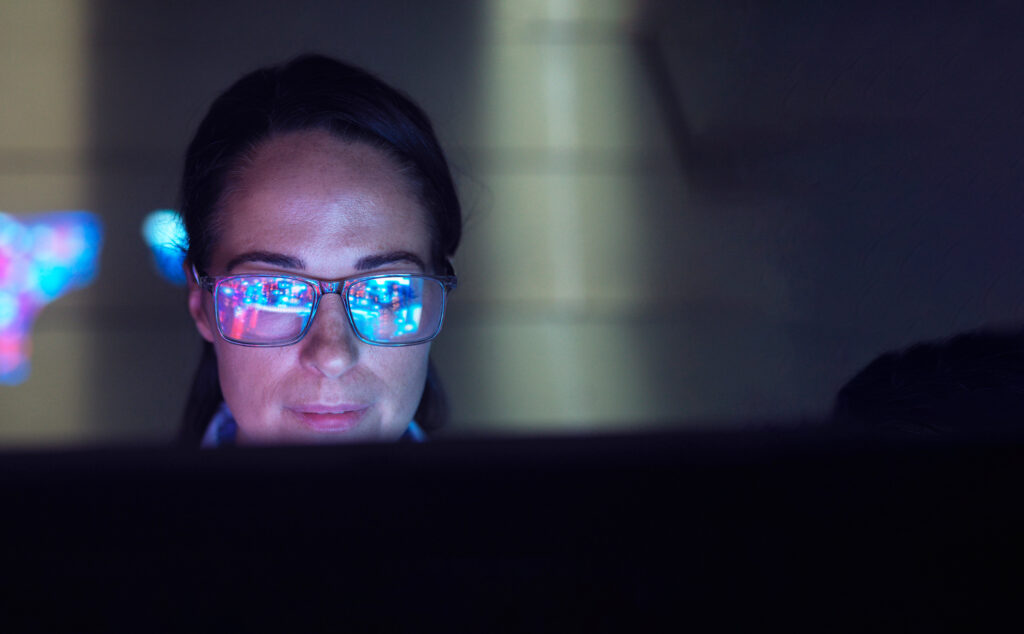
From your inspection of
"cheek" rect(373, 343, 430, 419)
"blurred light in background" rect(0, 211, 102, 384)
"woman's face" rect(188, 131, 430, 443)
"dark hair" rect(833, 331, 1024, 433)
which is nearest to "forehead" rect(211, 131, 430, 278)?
"woman's face" rect(188, 131, 430, 443)

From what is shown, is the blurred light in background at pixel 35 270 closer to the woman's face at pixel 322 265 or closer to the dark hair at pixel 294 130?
the dark hair at pixel 294 130

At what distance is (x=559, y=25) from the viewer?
2.02 meters

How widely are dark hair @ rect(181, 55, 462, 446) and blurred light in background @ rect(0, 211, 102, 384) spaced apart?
3.69 feet

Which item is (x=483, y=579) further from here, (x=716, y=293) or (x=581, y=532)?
(x=716, y=293)

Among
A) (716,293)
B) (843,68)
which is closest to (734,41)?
(843,68)

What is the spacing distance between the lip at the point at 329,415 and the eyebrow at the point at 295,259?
0.15m

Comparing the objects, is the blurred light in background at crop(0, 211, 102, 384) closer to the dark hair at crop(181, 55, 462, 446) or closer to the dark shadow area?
the dark hair at crop(181, 55, 462, 446)

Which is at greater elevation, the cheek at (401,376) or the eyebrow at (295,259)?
the eyebrow at (295,259)

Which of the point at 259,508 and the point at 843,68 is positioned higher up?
the point at 843,68

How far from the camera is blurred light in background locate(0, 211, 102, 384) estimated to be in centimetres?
187

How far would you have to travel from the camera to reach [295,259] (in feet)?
2.65

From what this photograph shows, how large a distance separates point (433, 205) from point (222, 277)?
250 mm

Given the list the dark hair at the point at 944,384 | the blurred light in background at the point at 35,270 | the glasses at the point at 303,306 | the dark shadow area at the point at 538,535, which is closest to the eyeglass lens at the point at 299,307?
the glasses at the point at 303,306

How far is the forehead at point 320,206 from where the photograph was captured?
0.82m
